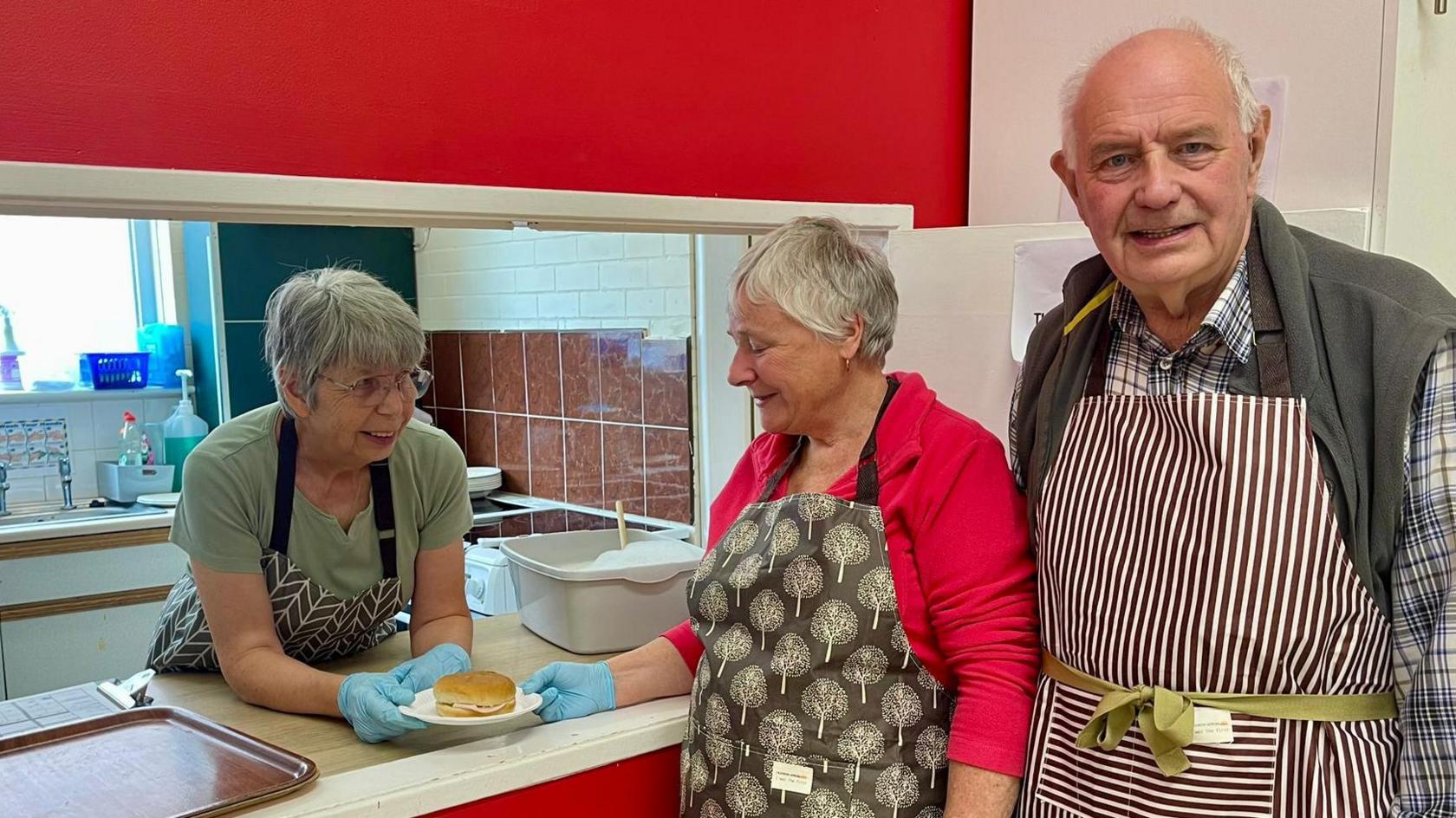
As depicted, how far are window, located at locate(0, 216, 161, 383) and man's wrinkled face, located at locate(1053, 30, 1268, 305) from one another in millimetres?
3876

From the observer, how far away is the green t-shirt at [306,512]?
1.75 meters

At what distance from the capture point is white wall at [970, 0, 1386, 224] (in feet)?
5.39

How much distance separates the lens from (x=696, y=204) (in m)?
1.80

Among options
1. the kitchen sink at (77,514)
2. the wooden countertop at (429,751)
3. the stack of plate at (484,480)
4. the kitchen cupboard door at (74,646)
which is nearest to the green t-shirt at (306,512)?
the wooden countertop at (429,751)

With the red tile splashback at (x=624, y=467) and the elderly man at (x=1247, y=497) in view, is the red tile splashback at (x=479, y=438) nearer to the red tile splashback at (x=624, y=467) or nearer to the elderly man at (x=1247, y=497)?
the red tile splashback at (x=624, y=467)

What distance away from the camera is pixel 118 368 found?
4.13 meters

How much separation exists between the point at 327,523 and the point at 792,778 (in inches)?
34.8

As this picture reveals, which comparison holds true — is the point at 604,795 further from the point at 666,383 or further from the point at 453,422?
the point at 453,422

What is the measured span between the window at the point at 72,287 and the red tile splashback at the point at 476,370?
121 centimetres

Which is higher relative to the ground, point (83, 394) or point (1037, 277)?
point (1037, 277)

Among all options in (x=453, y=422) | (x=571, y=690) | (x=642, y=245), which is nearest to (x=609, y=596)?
(x=571, y=690)

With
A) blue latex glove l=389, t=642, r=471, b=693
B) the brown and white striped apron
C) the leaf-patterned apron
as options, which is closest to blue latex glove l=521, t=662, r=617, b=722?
blue latex glove l=389, t=642, r=471, b=693

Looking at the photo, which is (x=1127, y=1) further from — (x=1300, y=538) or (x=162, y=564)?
(x=162, y=564)

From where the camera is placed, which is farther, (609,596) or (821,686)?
(609,596)
